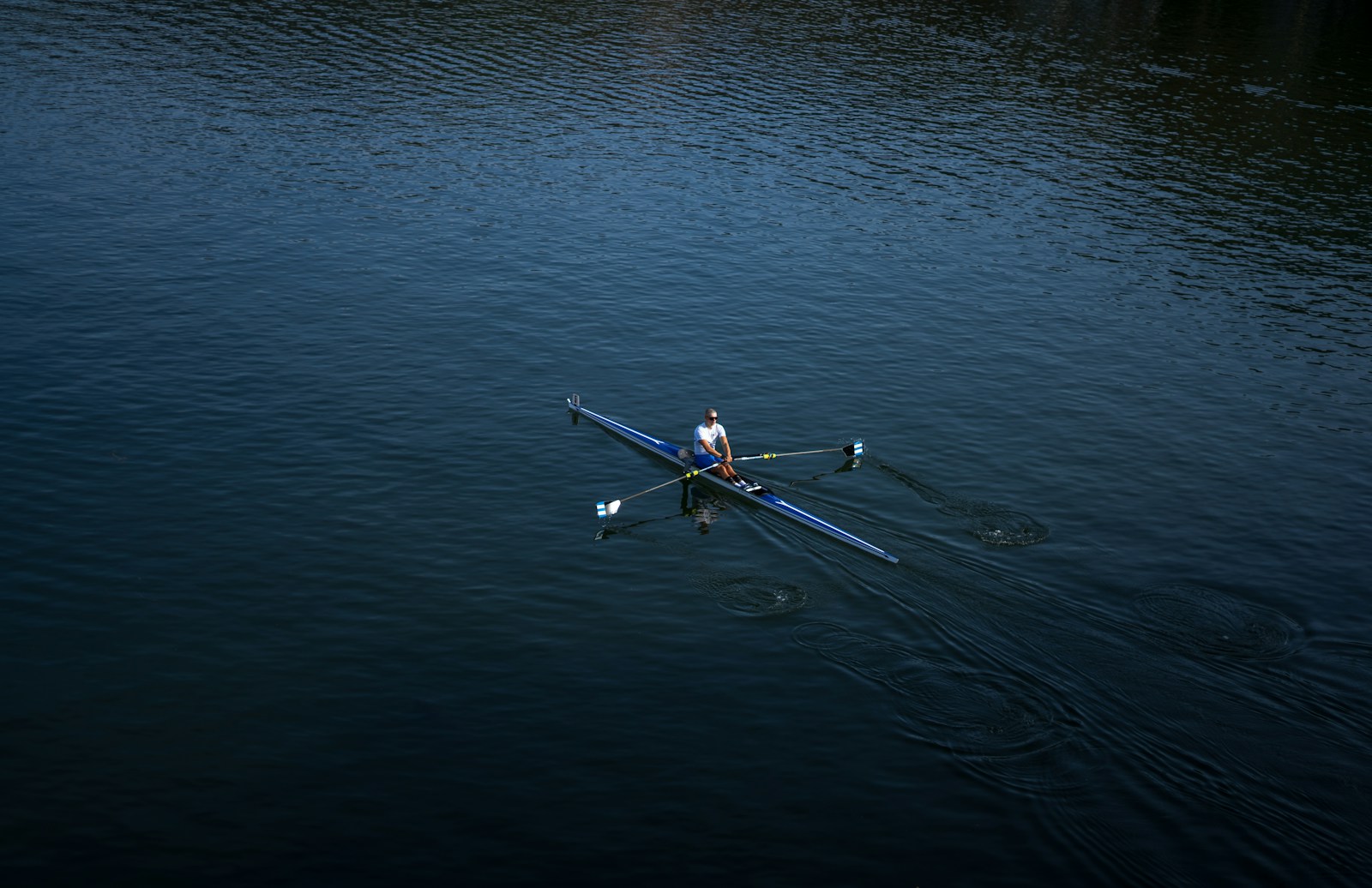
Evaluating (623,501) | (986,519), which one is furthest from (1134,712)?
(623,501)

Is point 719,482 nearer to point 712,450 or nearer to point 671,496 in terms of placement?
point 712,450

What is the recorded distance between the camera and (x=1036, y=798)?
25234 millimetres

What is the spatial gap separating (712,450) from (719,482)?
1220 millimetres

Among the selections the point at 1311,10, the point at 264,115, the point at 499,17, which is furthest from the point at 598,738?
the point at 1311,10

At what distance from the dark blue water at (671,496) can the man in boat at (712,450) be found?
1491 millimetres

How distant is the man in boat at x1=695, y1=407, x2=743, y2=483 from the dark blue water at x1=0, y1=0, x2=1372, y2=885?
4.89 feet

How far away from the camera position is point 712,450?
39.2m

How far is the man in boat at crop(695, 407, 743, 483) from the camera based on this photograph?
38.8 meters

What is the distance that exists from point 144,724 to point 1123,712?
22111 mm

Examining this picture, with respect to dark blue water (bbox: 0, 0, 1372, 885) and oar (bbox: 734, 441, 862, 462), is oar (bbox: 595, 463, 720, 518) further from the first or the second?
oar (bbox: 734, 441, 862, 462)

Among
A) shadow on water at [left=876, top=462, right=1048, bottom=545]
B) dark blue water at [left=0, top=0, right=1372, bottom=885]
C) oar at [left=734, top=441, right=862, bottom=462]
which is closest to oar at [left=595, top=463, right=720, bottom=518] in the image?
dark blue water at [left=0, top=0, right=1372, bottom=885]

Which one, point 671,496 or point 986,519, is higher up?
point 986,519

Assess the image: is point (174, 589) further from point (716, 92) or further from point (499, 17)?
point (499, 17)

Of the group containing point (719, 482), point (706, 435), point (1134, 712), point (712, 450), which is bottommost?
point (1134, 712)
